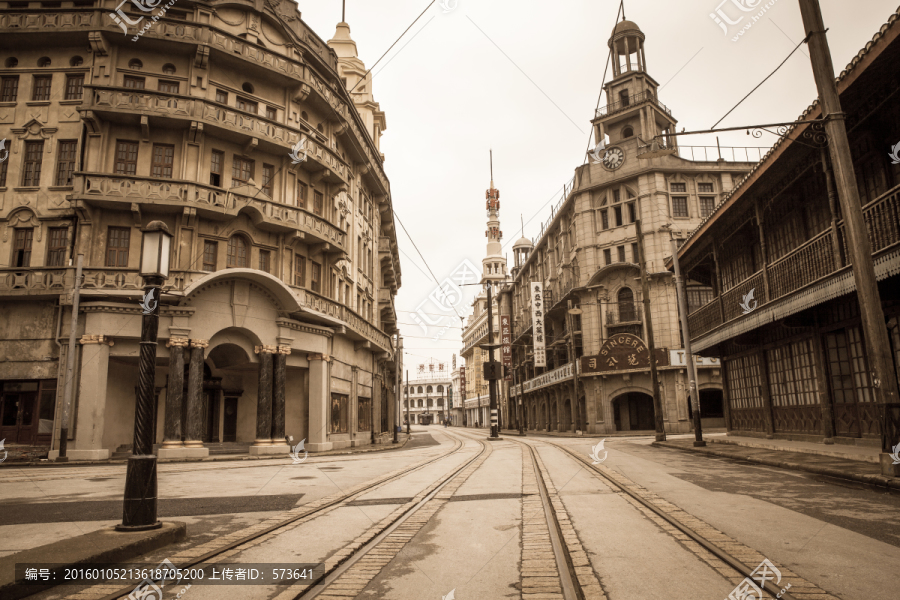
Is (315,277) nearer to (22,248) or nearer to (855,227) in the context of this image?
(22,248)

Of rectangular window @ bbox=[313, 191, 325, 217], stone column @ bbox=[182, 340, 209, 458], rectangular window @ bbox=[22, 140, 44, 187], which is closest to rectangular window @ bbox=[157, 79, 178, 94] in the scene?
rectangular window @ bbox=[22, 140, 44, 187]

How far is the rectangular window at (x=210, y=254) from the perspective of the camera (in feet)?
75.3

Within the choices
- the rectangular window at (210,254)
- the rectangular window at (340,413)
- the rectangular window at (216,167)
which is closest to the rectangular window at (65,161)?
the rectangular window at (216,167)

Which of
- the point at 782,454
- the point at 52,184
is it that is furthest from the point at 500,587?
the point at 52,184

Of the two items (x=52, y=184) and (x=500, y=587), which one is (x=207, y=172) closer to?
(x=52, y=184)

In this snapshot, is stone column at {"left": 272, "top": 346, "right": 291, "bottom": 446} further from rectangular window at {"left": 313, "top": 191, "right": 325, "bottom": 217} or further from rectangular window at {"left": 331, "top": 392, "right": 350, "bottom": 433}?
rectangular window at {"left": 313, "top": 191, "right": 325, "bottom": 217}

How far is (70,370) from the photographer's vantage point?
1984 centimetres

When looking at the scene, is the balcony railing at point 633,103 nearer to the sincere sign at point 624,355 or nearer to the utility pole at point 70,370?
the sincere sign at point 624,355

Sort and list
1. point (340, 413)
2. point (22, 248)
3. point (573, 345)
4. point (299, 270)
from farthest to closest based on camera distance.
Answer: point (573, 345)
point (340, 413)
point (299, 270)
point (22, 248)

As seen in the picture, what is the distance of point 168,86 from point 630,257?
32895 millimetres

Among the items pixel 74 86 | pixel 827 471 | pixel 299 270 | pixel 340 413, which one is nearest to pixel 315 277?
pixel 299 270

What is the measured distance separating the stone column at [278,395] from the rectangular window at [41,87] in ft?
44.3

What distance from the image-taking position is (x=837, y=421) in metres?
16.4

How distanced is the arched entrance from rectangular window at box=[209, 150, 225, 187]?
104ft
